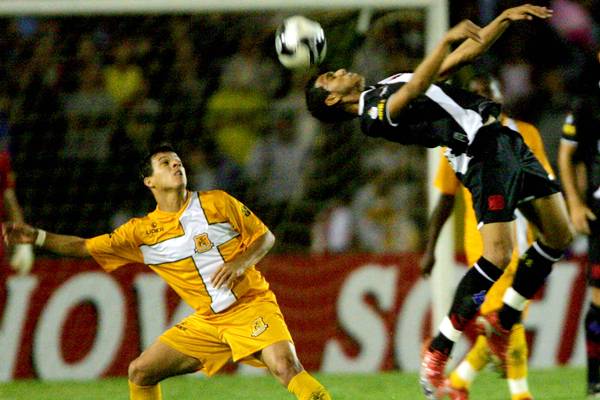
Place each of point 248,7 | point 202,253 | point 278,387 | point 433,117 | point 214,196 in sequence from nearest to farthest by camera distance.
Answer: point 433,117
point 202,253
point 214,196
point 278,387
point 248,7

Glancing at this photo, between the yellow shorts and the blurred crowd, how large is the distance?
3.36 meters

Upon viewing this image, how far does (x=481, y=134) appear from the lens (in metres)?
5.50

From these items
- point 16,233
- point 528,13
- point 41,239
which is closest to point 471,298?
point 528,13

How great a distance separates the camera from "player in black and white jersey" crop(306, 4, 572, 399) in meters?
5.38

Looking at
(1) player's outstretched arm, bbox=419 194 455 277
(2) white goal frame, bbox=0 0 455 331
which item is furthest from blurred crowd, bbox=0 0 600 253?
(1) player's outstretched arm, bbox=419 194 455 277

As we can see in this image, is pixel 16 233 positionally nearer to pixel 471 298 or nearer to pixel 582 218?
pixel 471 298

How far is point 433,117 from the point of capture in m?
5.48

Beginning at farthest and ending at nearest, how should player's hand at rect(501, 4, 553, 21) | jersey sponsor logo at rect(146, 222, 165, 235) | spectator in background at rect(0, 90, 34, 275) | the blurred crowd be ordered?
1. the blurred crowd
2. spectator in background at rect(0, 90, 34, 275)
3. jersey sponsor logo at rect(146, 222, 165, 235)
4. player's hand at rect(501, 4, 553, 21)

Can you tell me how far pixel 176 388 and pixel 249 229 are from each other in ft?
7.41

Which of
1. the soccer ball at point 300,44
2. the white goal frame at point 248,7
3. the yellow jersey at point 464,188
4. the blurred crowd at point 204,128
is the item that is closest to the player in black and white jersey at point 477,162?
the soccer ball at point 300,44

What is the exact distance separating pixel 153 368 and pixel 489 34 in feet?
7.59

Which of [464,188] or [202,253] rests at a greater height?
[464,188]

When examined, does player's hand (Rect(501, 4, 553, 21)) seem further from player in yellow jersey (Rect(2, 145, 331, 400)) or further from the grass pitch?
the grass pitch

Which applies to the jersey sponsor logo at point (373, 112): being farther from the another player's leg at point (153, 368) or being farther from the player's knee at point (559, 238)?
the another player's leg at point (153, 368)
